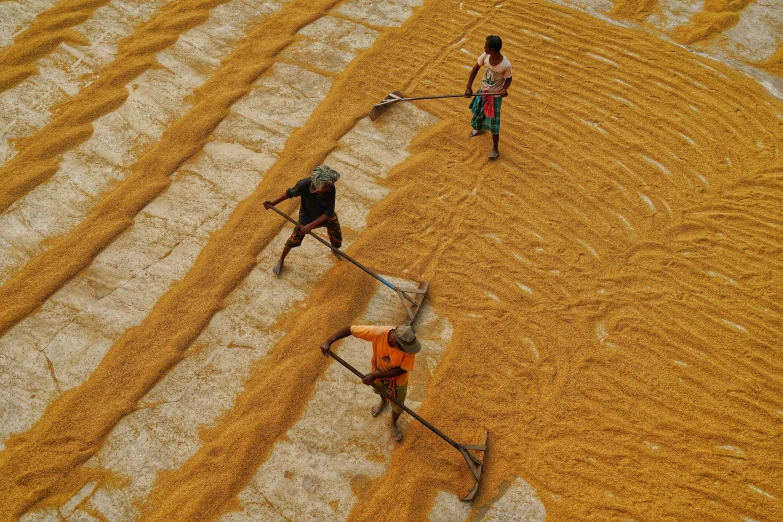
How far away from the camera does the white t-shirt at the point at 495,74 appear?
6.55 m

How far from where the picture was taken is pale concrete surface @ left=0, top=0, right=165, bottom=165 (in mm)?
6871

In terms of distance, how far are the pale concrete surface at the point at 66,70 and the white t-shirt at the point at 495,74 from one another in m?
4.75

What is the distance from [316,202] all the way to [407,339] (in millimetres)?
1859

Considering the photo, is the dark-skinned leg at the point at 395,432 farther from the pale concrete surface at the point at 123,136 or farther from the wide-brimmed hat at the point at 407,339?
the pale concrete surface at the point at 123,136

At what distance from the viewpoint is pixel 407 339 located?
413 centimetres

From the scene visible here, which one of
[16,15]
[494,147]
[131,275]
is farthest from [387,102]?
[16,15]

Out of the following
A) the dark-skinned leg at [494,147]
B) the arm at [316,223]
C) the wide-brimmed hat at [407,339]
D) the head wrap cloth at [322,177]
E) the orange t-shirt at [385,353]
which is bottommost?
the orange t-shirt at [385,353]

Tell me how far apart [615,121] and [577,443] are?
4183 millimetres

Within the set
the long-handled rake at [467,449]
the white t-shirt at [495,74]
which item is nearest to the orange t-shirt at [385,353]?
the long-handled rake at [467,449]

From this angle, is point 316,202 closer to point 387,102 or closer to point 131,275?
point 131,275

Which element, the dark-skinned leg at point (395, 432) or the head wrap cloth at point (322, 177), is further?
the head wrap cloth at point (322, 177)

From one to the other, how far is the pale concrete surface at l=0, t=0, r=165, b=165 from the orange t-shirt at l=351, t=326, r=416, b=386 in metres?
4.82

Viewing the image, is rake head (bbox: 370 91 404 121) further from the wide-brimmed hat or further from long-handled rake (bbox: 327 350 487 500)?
the wide-brimmed hat

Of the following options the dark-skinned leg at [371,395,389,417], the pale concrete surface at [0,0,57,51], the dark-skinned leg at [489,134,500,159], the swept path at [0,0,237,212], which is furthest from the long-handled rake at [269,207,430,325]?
the pale concrete surface at [0,0,57,51]
